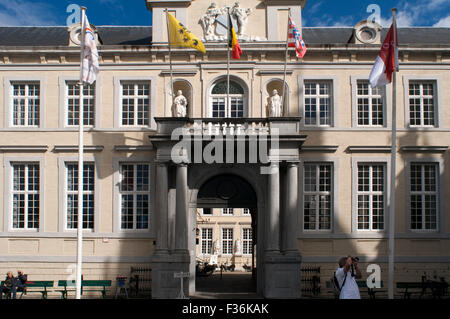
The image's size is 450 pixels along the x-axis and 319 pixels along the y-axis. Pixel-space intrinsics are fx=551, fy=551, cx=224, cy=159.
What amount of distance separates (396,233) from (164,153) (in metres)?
9.40

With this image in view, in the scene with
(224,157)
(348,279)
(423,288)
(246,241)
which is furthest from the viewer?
(246,241)

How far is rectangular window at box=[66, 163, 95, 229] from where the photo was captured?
2172cm

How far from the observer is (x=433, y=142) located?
21672mm

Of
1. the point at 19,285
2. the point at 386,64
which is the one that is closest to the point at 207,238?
the point at 19,285

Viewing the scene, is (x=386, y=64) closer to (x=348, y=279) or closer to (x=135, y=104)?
(x=348, y=279)

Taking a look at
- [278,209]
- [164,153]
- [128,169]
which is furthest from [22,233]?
[278,209]

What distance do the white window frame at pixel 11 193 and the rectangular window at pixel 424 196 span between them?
47.3 ft

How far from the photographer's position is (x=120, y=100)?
22203 millimetres

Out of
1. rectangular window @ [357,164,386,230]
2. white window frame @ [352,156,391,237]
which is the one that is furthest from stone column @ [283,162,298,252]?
rectangular window @ [357,164,386,230]

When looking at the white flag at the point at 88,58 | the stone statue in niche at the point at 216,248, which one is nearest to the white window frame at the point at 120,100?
the white flag at the point at 88,58

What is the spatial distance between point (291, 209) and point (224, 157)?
3153mm

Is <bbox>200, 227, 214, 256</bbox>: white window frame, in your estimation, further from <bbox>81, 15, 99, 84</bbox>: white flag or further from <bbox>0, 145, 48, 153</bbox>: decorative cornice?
<bbox>81, 15, 99, 84</bbox>: white flag

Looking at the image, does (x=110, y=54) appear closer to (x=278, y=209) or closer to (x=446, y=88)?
(x=278, y=209)

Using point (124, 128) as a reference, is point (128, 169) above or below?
below
